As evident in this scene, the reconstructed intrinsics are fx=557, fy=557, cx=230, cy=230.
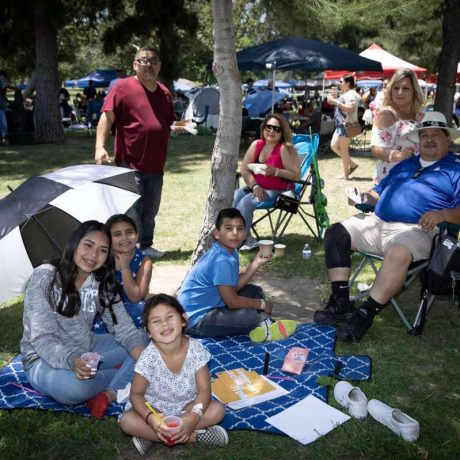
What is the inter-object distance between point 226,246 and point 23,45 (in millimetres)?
13833

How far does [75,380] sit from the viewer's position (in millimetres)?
2754

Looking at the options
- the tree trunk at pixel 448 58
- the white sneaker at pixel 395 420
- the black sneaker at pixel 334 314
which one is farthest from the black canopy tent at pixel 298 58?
the white sneaker at pixel 395 420

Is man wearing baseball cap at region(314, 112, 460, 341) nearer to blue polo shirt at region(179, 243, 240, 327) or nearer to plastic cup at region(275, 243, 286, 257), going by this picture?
blue polo shirt at region(179, 243, 240, 327)

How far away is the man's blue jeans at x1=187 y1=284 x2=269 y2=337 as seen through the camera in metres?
3.62

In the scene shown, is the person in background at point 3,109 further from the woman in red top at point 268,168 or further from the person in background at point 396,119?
the person in background at point 396,119

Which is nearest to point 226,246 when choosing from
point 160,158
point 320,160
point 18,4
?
point 160,158

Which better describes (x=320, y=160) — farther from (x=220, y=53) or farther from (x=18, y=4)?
(x=18, y=4)

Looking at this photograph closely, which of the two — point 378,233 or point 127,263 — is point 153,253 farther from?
point 378,233

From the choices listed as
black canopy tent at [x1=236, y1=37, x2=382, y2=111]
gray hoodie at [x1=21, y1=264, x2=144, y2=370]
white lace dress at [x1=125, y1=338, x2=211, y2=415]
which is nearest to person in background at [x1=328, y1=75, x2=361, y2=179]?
black canopy tent at [x1=236, y1=37, x2=382, y2=111]

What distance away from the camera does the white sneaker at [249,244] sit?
5411 millimetres

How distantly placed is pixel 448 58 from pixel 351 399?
1128 centimetres

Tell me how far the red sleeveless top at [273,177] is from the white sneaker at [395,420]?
308 centimetres

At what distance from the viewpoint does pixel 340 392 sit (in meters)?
2.92

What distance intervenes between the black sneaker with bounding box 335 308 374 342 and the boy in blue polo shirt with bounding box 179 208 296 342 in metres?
0.34
